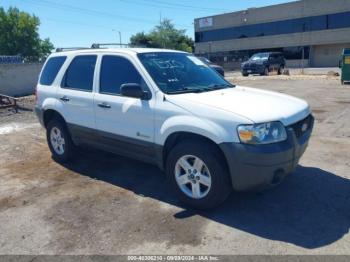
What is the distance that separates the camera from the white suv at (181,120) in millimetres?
3764

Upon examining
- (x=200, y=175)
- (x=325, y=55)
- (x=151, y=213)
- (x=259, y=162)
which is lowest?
(x=151, y=213)

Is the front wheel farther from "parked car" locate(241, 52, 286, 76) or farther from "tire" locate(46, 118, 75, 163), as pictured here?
"tire" locate(46, 118, 75, 163)

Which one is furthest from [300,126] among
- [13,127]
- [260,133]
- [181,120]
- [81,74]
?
[13,127]

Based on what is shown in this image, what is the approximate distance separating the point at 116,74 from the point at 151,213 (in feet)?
6.49

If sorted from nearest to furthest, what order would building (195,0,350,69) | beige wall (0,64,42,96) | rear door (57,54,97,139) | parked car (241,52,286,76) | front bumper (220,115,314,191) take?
1. front bumper (220,115,314,191)
2. rear door (57,54,97,139)
3. beige wall (0,64,42,96)
4. parked car (241,52,286,76)
5. building (195,0,350,69)

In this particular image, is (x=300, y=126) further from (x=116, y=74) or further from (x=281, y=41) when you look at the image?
(x=281, y=41)

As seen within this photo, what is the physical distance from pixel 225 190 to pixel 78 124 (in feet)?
8.92

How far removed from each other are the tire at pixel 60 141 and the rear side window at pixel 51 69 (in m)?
0.70

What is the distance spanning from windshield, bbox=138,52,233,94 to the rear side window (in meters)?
1.92

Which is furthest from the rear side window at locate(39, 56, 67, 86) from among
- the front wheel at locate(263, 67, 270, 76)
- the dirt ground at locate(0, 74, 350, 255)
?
the front wheel at locate(263, 67, 270, 76)

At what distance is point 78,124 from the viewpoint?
564 centimetres

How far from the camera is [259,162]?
3678 millimetres

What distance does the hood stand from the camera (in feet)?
12.6

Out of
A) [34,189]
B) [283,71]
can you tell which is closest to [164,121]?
[34,189]
